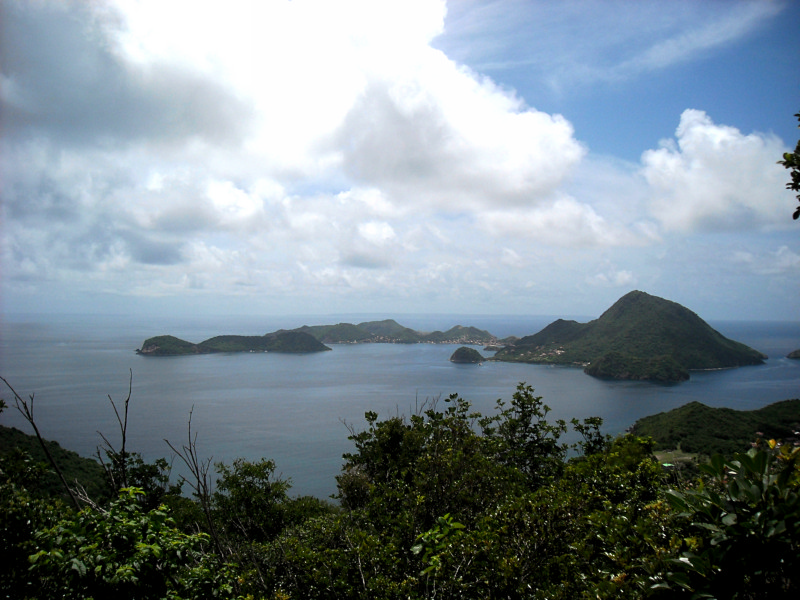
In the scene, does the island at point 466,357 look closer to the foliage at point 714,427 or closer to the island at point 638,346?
the island at point 638,346

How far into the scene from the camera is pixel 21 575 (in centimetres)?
410

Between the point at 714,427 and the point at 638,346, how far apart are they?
6617 cm

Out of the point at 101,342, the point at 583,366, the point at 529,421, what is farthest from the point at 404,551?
the point at 101,342

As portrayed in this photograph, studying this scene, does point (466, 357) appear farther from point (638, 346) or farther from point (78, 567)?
point (78, 567)

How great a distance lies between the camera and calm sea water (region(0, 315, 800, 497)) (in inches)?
1843

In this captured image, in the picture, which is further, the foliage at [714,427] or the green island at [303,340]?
the green island at [303,340]

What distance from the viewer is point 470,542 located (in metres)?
4.89

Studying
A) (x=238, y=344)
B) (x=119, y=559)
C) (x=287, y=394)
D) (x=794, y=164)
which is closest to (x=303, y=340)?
(x=238, y=344)

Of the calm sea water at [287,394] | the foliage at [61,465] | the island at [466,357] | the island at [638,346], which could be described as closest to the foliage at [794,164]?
the calm sea water at [287,394]

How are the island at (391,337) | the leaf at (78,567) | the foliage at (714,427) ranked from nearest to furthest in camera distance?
the leaf at (78,567), the foliage at (714,427), the island at (391,337)

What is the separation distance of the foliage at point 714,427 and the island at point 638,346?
39854 millimetres

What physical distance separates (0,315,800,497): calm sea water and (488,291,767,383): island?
4.96m

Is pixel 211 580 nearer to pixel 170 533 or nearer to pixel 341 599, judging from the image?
pixel 170 533

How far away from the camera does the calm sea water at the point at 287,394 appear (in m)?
46.8
